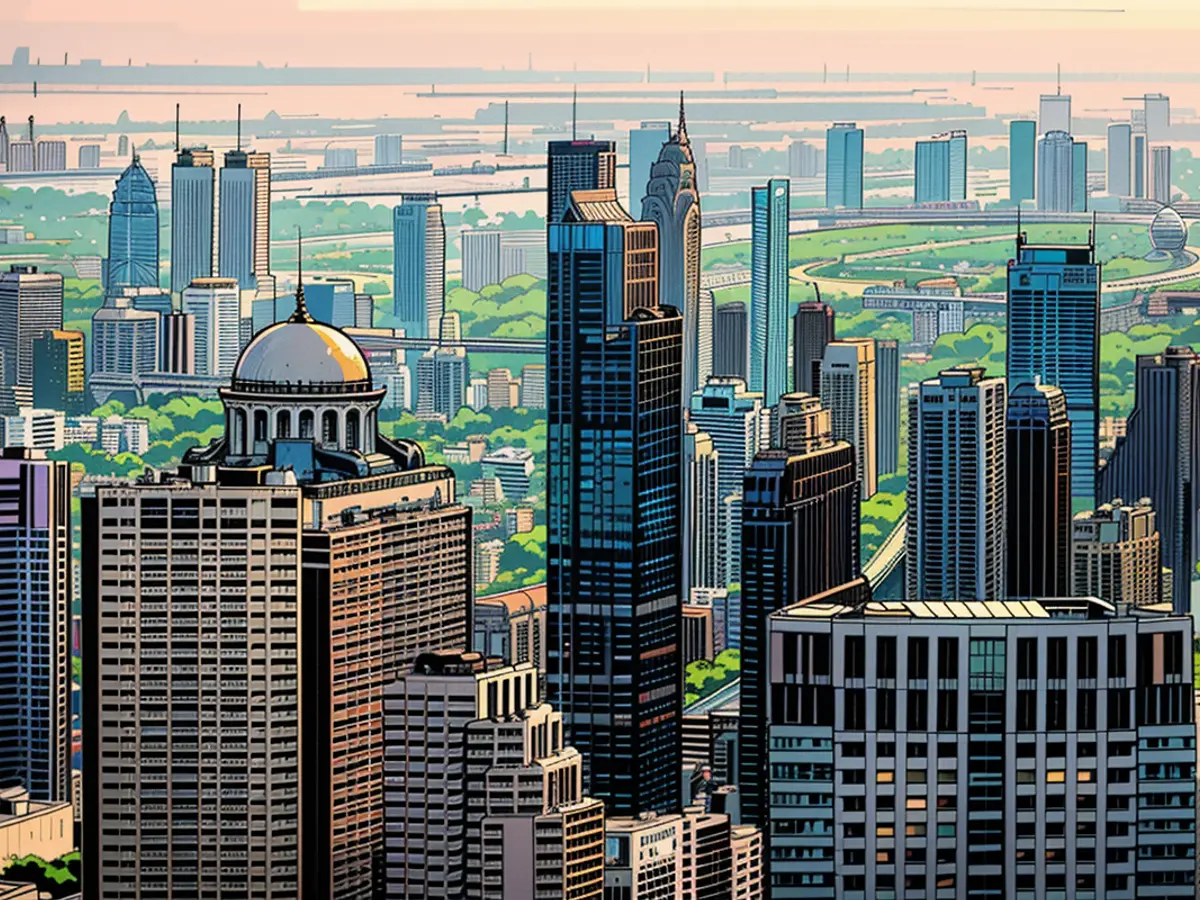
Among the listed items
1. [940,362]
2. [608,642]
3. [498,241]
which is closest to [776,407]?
[940,362]

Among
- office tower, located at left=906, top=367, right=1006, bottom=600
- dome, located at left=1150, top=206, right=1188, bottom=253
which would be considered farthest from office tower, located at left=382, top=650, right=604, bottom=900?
dome, located at left=1150, top=206, right=1188, bottom=253

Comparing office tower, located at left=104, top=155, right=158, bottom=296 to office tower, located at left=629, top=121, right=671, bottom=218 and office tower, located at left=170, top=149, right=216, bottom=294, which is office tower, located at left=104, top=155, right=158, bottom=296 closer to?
office tower, located at left=170, top=149, right=216, bottom=294

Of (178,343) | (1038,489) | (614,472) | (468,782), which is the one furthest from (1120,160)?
(468,782)

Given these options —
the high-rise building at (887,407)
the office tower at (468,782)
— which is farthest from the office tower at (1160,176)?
the office tower at (468,782)

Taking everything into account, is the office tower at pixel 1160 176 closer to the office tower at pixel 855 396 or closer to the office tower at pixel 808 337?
the office tower at pixel 855 396

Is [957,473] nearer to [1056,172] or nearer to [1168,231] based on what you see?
[1168,231]

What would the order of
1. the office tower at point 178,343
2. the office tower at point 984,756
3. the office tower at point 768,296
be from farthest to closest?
the office tower at point 768,296 < the office tower at point 178,343 < the office tower at point 984,756
